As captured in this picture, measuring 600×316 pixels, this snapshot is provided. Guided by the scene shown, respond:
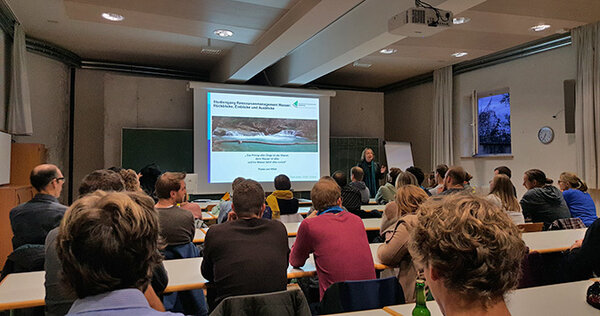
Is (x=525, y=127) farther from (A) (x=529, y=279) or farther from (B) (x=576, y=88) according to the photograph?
(A) (x=529, y=279)

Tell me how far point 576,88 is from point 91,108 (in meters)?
7.70

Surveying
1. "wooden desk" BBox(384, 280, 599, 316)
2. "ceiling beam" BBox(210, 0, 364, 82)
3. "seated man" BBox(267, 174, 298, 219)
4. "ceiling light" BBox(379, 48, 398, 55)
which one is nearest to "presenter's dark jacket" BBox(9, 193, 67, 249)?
"seated man" BBox(267, 174, 298, 219)

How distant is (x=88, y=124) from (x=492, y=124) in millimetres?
7243

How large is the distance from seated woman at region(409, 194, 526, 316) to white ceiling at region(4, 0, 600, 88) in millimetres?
3223

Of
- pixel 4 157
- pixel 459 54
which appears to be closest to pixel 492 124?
pixel 459 54

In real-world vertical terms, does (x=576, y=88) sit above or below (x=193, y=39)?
below

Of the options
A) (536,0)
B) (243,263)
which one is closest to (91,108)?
(243,263)

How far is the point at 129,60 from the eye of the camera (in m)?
7.10

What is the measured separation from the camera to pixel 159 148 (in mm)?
6758

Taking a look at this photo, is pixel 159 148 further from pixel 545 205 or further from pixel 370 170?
pixel 545 205

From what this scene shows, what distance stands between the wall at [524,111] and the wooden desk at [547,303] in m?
4.48

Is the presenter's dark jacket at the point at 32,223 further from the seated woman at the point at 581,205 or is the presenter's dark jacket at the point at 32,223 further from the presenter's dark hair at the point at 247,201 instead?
the seated woman at the point at 581,205

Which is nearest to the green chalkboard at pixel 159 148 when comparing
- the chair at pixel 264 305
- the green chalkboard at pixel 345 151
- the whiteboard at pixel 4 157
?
the whiteboard at pixel 4 157

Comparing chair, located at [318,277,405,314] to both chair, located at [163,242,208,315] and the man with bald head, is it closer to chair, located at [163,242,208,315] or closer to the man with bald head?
chair, located at [163,242,208,315]
